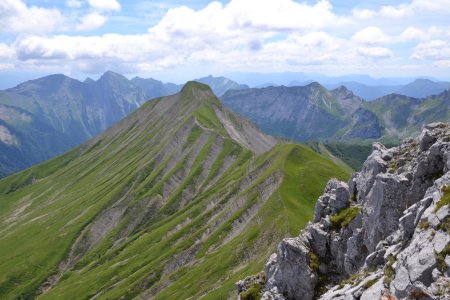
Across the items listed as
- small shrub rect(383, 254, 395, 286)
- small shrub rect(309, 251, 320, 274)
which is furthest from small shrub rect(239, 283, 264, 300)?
small shrub rect(383, 254, 395, 286)

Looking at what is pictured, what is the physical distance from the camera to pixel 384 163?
174 feet

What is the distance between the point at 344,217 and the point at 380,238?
28.4 feet

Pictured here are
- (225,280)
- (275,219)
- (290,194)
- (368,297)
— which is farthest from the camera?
(290,194)

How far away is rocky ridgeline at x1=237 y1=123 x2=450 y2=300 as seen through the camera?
104ft

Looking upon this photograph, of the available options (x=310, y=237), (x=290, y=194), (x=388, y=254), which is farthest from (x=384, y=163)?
(x=290, y=194)

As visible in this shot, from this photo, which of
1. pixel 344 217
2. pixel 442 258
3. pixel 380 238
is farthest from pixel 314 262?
pixel 442 258

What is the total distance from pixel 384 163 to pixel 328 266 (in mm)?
14594

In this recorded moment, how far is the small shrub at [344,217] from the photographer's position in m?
51.9

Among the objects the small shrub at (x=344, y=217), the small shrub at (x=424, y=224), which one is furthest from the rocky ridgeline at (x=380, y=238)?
the small shrub at (x=424, y=224)

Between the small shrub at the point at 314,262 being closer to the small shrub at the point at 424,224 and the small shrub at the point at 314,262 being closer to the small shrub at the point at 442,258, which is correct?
the small shrub at the point at 424,224

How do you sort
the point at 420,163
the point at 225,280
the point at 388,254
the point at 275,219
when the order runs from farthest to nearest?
the point at 275,219 → the point at 225,280 → the point at 420,163 → the point at 388,254

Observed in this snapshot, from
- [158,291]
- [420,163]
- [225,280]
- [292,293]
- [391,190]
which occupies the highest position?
[420,163]

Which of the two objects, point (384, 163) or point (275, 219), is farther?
point (275, 219)

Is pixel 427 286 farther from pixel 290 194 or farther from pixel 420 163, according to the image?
pixel 290 194
